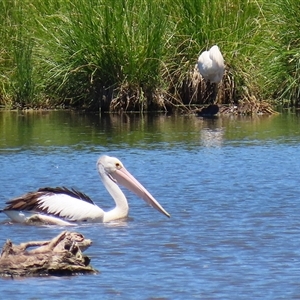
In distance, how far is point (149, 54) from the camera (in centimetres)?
1856

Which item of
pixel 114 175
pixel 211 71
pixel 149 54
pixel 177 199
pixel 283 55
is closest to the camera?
pixel 114 175

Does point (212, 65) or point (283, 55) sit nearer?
point (212, 65)

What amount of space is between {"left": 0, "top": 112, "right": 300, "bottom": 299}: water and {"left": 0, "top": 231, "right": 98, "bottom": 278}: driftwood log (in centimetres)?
8

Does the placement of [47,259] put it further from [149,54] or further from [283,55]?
[283,55]

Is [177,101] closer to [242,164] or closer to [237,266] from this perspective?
[242,164]

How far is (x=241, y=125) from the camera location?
54.0 feet

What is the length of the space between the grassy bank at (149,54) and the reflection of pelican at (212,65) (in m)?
0.72

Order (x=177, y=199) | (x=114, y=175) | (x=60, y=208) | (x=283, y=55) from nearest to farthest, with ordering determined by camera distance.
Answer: (x=60, y=208)
(x=114, y=175)
(x=177, y=199)
(x=283, y=55)

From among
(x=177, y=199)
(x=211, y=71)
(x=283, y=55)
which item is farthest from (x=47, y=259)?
(x=283, y=55)

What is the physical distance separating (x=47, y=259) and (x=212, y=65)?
11123 millimetres

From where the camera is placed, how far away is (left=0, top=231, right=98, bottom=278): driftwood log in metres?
6.39

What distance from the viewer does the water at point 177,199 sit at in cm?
637

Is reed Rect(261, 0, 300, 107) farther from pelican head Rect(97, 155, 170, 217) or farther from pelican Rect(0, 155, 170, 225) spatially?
pelican Rect(0, 155, 170, 225)

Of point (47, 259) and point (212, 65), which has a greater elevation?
point (212, 65)
